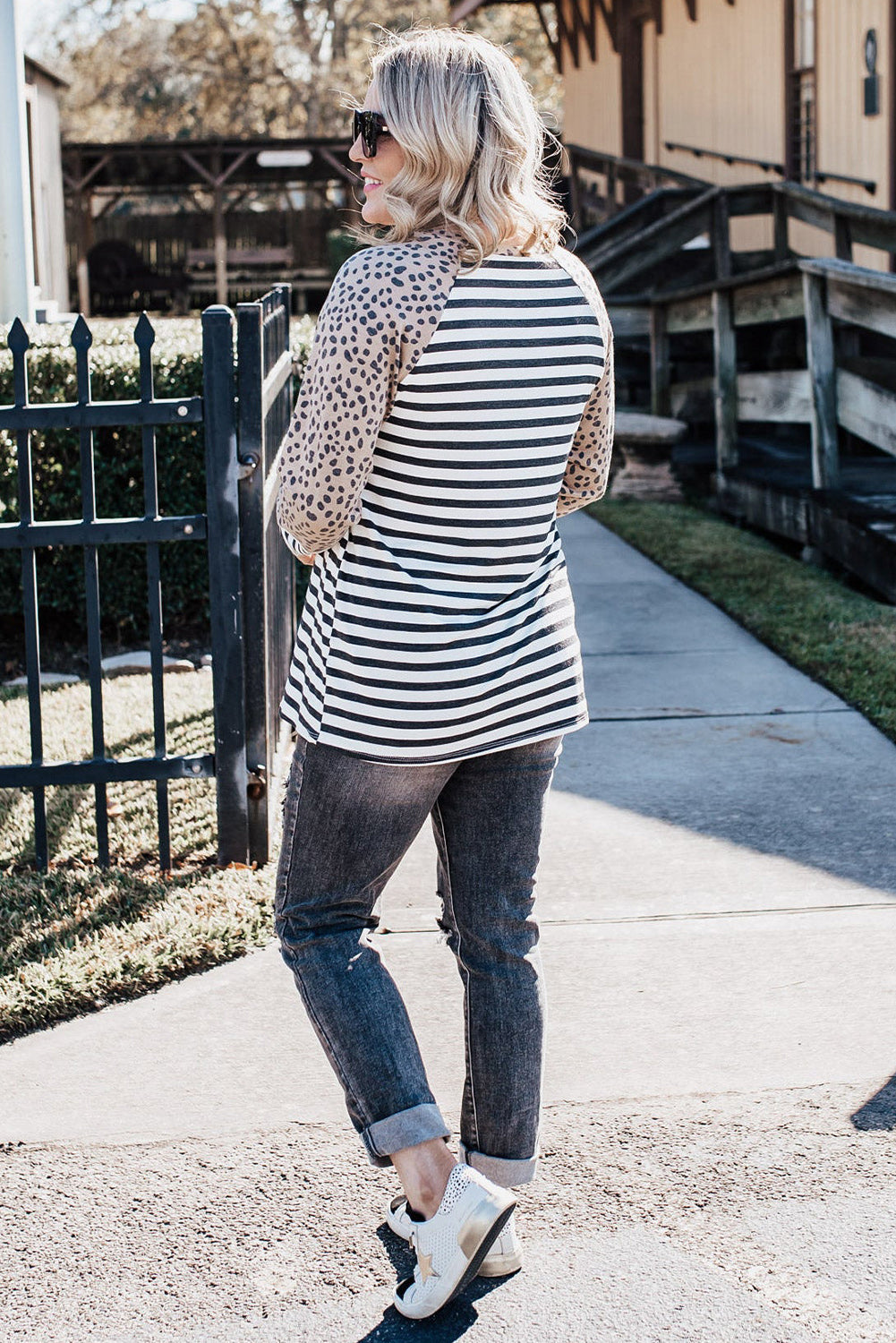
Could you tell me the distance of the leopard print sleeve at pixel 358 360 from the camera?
6.77ft

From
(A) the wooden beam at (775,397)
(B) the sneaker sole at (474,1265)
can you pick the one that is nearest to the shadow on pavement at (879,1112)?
(B) the sneaker sole at (474,1265)

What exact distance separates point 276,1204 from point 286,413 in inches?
143

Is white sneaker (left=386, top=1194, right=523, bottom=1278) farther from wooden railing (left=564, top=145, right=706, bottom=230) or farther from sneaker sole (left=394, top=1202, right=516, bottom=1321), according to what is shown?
→ wooden railing (left=564, top=145, right=706, bottom=230)

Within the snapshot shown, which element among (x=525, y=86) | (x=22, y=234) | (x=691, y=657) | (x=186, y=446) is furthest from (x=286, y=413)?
(x=525, y=86)

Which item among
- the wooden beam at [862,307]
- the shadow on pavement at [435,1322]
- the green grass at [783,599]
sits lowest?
the shadow on pavement at [435,1322]

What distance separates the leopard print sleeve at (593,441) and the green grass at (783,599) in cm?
279

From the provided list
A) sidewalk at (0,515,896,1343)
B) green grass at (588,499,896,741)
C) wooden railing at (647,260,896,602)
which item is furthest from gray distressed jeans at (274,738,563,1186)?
wooden railing at (647,260,896,602)

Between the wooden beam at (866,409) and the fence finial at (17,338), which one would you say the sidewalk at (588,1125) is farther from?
the wooden beam at (866,409)

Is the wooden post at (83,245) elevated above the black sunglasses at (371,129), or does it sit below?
above

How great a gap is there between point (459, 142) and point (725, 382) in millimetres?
7893

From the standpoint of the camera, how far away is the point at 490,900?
237 cm

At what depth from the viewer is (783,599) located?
23.3 ft

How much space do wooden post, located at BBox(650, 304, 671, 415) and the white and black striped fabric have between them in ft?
30.8

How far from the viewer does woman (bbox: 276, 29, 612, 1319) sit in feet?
6.92
